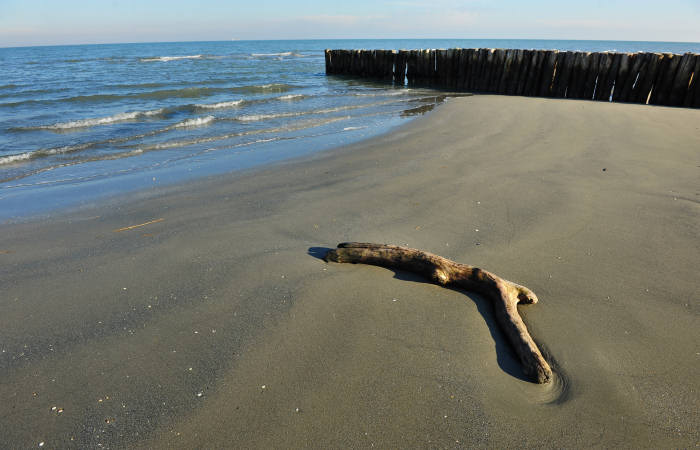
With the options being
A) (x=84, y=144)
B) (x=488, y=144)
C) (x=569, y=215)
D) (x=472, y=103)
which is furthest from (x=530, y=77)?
(x=84, y=144)

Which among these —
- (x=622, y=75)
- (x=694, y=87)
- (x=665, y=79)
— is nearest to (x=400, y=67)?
(x=622, y=75)

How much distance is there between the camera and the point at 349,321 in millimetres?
2746

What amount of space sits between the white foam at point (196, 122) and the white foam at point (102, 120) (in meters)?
1.75

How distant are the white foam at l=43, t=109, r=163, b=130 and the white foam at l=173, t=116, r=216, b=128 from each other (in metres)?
1.75

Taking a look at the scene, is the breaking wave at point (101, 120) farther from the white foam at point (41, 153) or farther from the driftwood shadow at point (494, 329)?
the driftwood shadow at point (494, 329)

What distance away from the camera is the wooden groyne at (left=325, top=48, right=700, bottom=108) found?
11664 mm

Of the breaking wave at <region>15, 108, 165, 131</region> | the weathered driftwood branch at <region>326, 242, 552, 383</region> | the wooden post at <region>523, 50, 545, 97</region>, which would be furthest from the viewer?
the wooden post at <region>523, 50, 545, 97</region>

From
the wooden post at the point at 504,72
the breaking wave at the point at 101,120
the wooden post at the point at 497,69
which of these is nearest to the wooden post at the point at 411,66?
the wooden post at the point at 497,69

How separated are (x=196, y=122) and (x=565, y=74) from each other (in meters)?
11.8

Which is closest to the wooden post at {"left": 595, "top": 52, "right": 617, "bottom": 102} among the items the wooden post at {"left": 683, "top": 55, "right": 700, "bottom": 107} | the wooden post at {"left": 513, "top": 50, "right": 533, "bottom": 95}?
the wooden post at {"left": 683, "top": 55, "right": 700, "bottom": 107}

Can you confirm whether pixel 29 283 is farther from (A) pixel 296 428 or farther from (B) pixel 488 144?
(B) pixel 488 144

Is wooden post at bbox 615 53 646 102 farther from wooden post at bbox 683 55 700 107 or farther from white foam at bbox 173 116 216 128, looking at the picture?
white foam at bbox 173 116 216 128

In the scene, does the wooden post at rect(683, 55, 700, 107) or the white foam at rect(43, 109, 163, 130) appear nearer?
the white foam at rect(43, 109, 163, 130)

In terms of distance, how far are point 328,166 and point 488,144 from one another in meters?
2.99
